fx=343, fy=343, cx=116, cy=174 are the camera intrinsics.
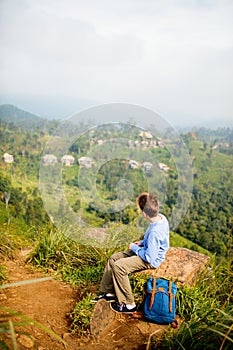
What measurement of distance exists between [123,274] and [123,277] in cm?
3

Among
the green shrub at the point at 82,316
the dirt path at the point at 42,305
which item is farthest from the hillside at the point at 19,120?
the green shrub at the point at 82,316

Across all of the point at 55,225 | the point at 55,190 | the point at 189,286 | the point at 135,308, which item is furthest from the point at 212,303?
the point at 55,190

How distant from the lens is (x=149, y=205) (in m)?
3.24

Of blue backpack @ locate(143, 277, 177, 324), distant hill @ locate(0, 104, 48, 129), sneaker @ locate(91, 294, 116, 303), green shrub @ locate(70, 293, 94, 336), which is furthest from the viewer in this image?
distant hill @ locate(0, 104, 48, 129)

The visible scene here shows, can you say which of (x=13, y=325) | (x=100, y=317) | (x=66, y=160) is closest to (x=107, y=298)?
(x=100, y=317)

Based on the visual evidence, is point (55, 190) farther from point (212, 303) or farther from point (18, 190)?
A: point (18, 190)

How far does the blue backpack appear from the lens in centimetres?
312

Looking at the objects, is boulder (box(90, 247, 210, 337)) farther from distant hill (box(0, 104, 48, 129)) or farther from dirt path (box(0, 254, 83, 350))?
distant hill (box(0, 104, 48, 129))

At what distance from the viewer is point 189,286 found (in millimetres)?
3570

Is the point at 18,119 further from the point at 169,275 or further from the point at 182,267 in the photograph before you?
the point at 169,275

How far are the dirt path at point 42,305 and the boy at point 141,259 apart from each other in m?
0.42

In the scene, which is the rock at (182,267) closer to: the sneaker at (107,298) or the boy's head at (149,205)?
the sneaker at (107,298)

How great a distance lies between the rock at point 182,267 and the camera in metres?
3.64

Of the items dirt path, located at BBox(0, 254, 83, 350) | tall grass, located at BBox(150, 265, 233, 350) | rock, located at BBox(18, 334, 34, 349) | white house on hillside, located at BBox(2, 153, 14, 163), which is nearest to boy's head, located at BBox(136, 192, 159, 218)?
tall grass, located at BBox(150, 265, 233, 350)
